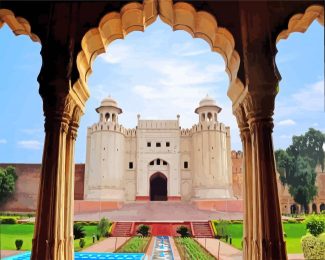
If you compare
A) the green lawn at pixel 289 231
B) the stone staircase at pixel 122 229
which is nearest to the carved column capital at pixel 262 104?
the green lawn at pixel 289 231

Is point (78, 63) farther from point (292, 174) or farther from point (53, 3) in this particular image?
point (292, 174)

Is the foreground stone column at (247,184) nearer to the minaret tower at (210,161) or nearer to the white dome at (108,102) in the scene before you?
the minaret tower at (210,161)

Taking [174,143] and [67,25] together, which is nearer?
[67,25]

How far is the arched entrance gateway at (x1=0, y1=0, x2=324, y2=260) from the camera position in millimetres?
3055

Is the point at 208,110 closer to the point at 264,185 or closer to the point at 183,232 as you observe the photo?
the point at 183,232

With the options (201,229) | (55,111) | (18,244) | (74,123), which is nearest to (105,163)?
(201,229)

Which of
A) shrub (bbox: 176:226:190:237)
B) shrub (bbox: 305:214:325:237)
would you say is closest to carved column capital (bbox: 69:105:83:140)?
shrub (bbox: 305:214:325:237)

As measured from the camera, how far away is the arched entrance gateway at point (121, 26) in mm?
3055

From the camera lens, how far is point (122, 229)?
58.6 feet

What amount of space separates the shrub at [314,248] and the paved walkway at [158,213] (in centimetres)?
1471

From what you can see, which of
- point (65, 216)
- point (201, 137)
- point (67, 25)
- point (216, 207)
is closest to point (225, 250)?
point (65, 216)

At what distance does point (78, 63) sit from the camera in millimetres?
3381

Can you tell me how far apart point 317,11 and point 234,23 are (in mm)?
765

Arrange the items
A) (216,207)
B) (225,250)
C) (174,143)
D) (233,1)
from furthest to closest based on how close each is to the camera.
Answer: (174,143), (216,207), (225,250), (233,1)
